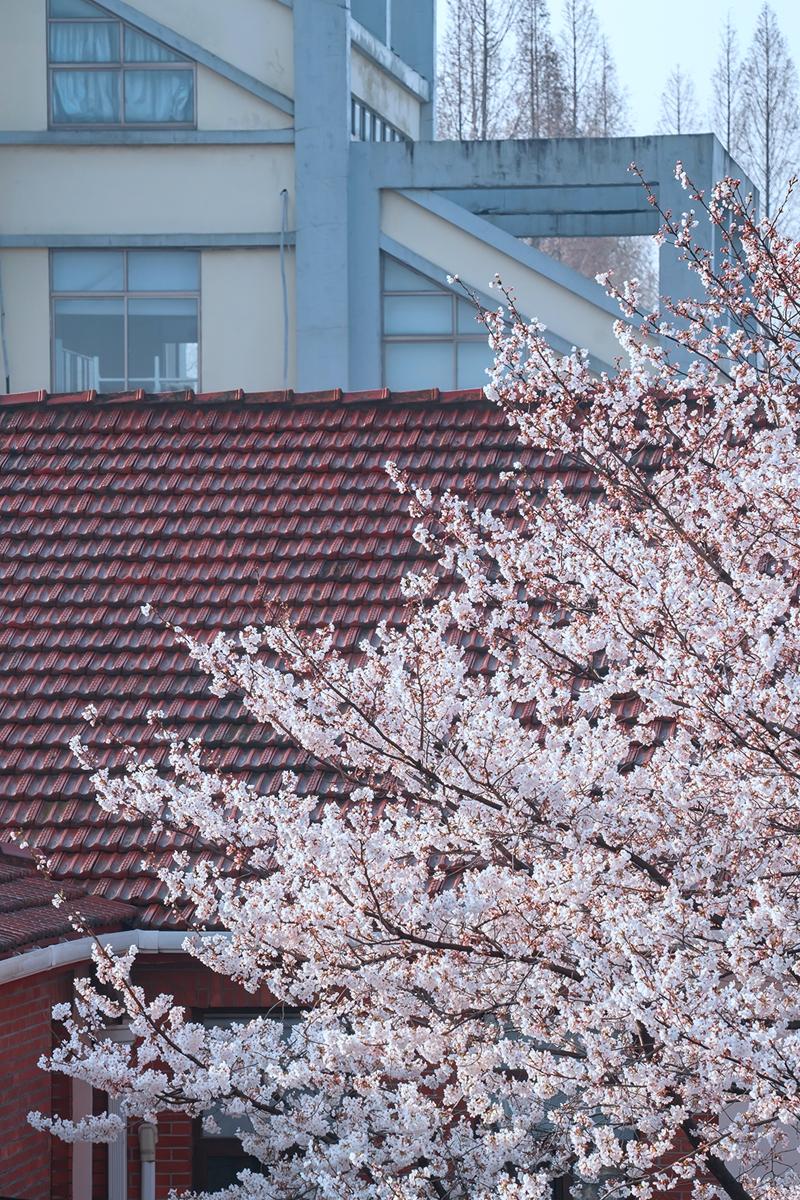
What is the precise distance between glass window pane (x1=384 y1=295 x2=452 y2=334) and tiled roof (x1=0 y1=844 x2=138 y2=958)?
15997 mm

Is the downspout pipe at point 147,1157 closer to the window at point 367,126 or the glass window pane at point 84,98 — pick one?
the glass window pane at point 84,98

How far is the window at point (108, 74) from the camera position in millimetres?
25078

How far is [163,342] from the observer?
2539cm

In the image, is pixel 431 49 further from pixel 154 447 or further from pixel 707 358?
pixel 707 358

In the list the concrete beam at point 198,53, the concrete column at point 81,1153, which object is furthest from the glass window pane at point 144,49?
the concrete column at point 81,1153

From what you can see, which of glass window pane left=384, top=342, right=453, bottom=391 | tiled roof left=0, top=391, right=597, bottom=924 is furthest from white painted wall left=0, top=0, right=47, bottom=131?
tiled roof left=0, top=391, right=597, bottom=924

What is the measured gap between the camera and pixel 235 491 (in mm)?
11516

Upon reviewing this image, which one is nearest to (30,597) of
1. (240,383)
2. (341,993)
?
(341,993)

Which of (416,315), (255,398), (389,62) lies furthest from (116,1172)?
(389,62)

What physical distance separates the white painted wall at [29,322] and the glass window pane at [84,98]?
1.98m

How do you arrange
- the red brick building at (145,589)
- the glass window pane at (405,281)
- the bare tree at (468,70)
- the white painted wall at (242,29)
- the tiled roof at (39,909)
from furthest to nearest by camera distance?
the bare tree at (468,70), the white painted wall at (242,29), the glass window pane at (405,281), the red brick building at (145,589), the tiled roof at (39,909)

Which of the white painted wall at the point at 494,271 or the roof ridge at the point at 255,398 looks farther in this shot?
the white painted wall at the point at 494,271

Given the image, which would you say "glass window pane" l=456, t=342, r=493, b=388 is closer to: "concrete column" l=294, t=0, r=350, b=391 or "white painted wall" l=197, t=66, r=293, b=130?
"concrete column" l=294, t=0, r=350, b=391

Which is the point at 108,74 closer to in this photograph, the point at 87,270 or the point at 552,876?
the point at 87,270
